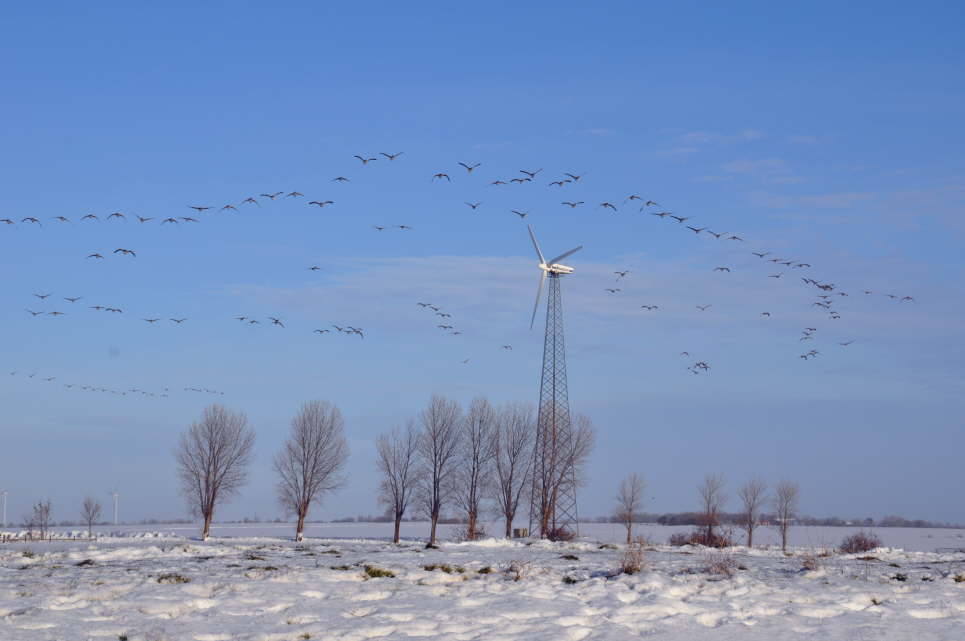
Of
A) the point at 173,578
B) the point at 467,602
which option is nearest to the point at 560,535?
the point at 173,578

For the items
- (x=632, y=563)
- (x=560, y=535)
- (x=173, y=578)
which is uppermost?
(x=632, y=563)

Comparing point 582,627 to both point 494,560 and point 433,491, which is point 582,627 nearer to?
point 494,560

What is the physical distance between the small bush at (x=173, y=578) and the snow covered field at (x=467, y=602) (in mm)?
42

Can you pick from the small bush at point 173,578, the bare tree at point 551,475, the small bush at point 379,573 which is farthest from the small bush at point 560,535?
the small bush at point 173,578

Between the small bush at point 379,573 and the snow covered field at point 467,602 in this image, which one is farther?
the small bush at point 379,573

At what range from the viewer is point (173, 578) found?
2059 cm

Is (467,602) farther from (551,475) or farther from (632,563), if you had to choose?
(551,475)

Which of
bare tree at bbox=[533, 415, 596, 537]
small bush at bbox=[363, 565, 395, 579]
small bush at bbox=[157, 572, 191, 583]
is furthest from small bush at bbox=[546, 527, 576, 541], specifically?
small bush at bbox=[157, 572, 191, 583]

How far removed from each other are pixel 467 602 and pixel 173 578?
6.90 metres

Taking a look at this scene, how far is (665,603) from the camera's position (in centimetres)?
1877

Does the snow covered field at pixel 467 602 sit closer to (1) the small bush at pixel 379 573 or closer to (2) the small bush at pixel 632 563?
(1) the small bush at pixel 379 573

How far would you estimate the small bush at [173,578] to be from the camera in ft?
66.5

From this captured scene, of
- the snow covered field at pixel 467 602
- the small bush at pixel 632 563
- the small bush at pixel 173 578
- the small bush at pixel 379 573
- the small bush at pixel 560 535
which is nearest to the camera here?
the snow covered field at pixel 467 602

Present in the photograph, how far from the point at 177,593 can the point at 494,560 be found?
10425 millimetres
